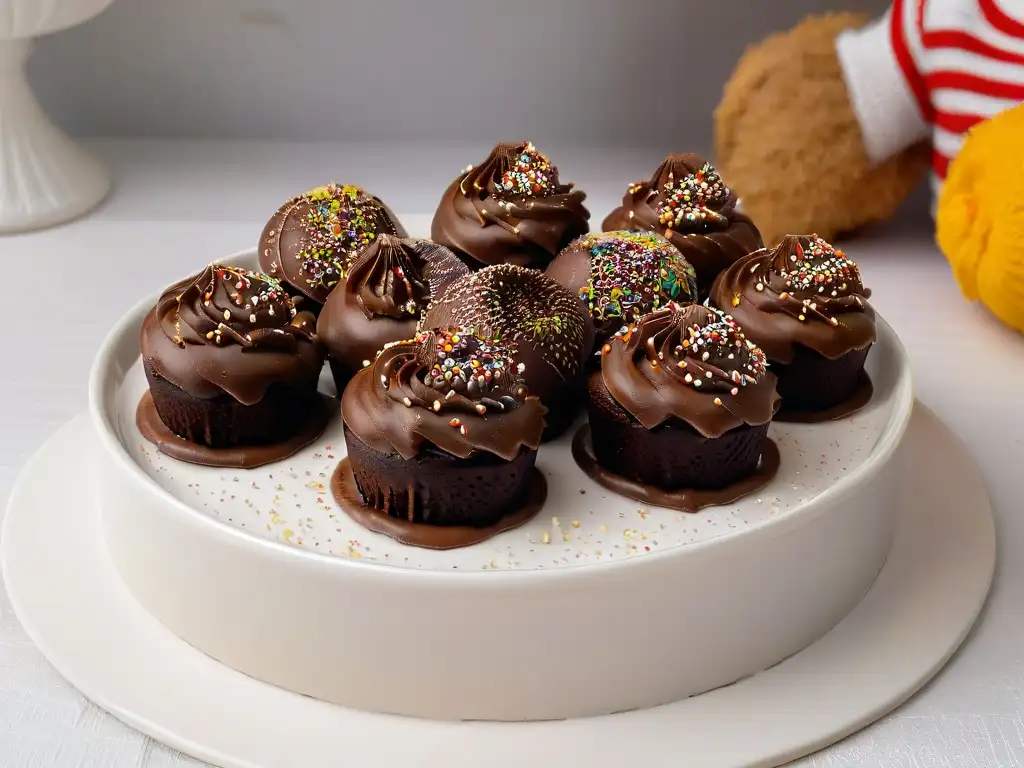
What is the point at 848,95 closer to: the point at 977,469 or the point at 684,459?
the point at 977,469

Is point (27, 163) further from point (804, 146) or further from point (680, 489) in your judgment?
point (680, 489)

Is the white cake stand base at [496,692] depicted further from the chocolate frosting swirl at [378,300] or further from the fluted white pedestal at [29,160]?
the fluted white pedestal at [29,160]

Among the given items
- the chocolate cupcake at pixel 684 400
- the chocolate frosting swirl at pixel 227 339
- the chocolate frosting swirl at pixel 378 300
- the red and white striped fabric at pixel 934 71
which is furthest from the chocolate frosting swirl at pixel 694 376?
the red and white striped fabric at pixel 934 71

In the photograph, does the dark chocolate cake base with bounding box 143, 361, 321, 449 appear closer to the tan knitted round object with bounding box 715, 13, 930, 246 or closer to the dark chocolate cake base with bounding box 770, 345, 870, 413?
the dark chocolate cake base with bounding box 770, 345, 870, 413

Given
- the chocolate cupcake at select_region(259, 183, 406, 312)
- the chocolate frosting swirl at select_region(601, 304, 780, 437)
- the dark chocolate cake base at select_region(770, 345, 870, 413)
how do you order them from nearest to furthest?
1. the chocolate frosting swirl at select_region(601, 304, 780, 437)
2. the dark chocolate cake base at select_region(770, 345, 870, 413)
3. the chocolate cupcake at select_region(259, 183, 406, 312)

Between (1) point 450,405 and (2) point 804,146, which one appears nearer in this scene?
(1) point 450,405

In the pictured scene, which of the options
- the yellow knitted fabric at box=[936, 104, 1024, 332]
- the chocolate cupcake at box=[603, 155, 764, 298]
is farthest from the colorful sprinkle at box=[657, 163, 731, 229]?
the yellow knitted fabric at box=[936, 104, 1024, 332]

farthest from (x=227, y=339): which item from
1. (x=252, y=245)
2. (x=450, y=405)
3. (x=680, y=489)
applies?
(x=252, y=245)
